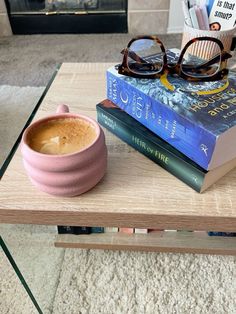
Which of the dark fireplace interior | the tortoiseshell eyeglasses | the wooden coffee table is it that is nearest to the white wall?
the dark fireplace interior

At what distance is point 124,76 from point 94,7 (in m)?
1.43

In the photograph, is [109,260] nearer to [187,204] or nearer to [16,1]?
[187,204]

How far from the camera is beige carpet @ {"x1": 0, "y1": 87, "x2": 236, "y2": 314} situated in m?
0.59

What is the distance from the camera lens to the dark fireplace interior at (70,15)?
167cm

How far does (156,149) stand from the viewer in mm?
433

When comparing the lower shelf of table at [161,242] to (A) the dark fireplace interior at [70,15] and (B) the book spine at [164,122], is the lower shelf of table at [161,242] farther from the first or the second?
(A) the dark fireplace interior at [70,15]

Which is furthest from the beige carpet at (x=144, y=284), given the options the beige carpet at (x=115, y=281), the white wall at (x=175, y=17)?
the white wall at (x=175, y=17)

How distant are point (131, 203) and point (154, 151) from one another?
9cm

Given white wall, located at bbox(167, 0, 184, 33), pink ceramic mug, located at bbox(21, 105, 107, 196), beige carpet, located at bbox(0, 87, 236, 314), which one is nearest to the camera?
pink ceramic mug, located at bbox(21, 105, 107, 196)

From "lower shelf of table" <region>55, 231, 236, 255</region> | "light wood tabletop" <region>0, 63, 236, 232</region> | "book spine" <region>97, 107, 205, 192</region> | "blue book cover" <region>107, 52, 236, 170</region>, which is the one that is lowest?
"lower shelf of table" <region>55, 231, 236, 255</region>

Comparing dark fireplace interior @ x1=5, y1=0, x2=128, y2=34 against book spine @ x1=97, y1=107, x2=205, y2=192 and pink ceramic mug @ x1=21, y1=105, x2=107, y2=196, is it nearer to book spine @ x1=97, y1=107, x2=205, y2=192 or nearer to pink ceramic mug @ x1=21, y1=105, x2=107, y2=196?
book spine @ x1=97, y1=107, x2=205, y2=192

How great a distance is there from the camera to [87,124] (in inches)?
16.7

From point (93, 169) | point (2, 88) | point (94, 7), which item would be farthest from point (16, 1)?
point (93, 169)

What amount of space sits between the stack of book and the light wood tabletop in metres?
0.02
